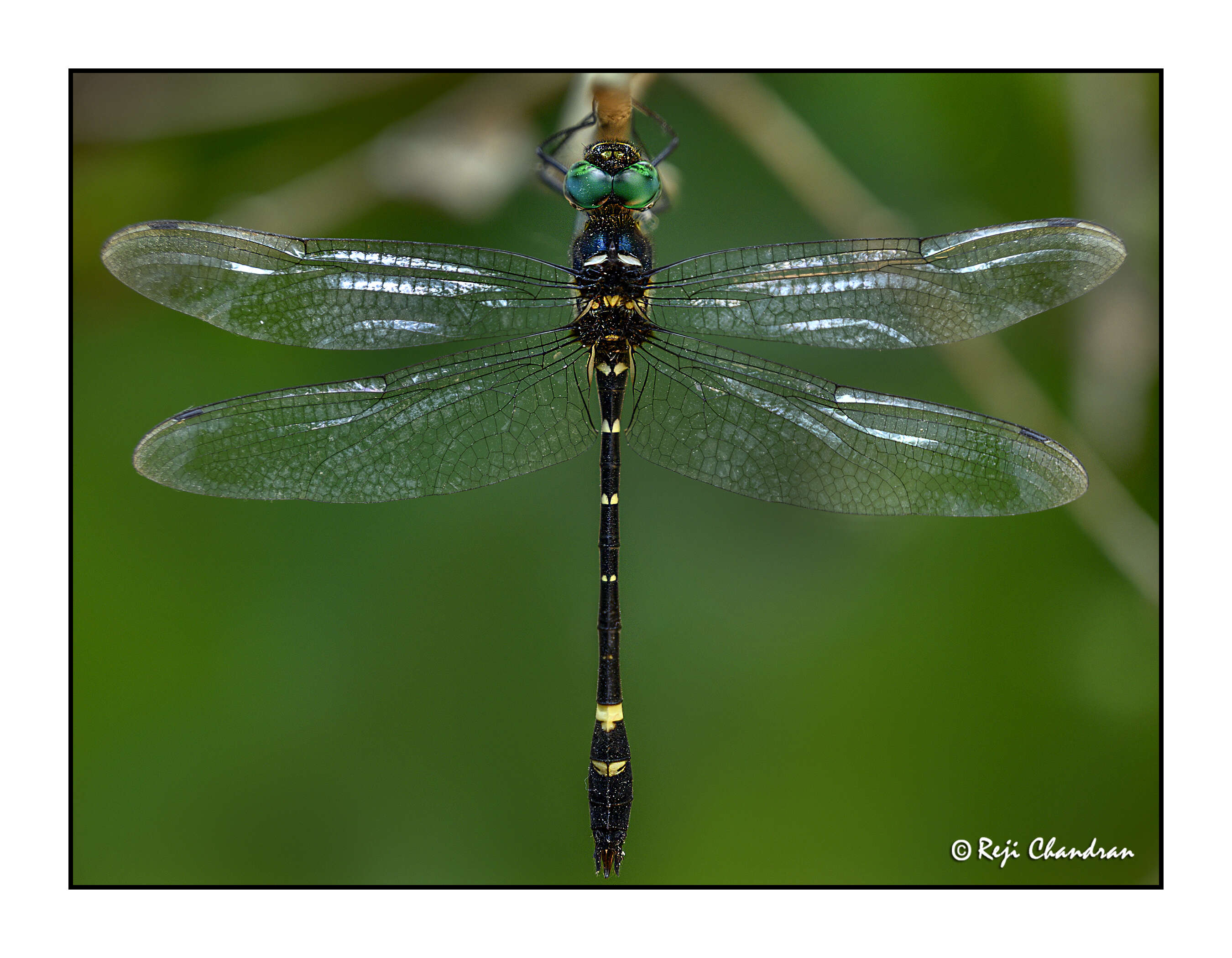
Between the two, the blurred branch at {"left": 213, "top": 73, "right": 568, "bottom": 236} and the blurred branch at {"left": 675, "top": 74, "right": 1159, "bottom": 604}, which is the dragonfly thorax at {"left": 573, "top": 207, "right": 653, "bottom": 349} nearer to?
the blurred branch at {"left": 213, "top": 73, "right": 568, "bottom": 236}

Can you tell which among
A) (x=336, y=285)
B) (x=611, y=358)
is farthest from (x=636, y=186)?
(x=336, y=285)

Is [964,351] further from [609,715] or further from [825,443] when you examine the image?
[609,715]

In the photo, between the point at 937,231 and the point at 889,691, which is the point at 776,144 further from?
the point at 889,691

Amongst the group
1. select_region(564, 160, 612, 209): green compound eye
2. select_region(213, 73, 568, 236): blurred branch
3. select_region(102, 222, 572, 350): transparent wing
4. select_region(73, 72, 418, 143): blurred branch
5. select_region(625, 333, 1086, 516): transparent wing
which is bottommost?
select_region(625, 333, 1086, 516): transparent wing

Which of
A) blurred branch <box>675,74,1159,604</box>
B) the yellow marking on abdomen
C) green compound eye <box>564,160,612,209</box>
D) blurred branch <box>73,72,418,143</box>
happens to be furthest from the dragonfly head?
the yellow marking on abdomen

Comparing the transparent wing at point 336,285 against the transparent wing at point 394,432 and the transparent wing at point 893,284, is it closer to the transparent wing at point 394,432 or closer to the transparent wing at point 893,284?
the transparent wing at point 394,432
